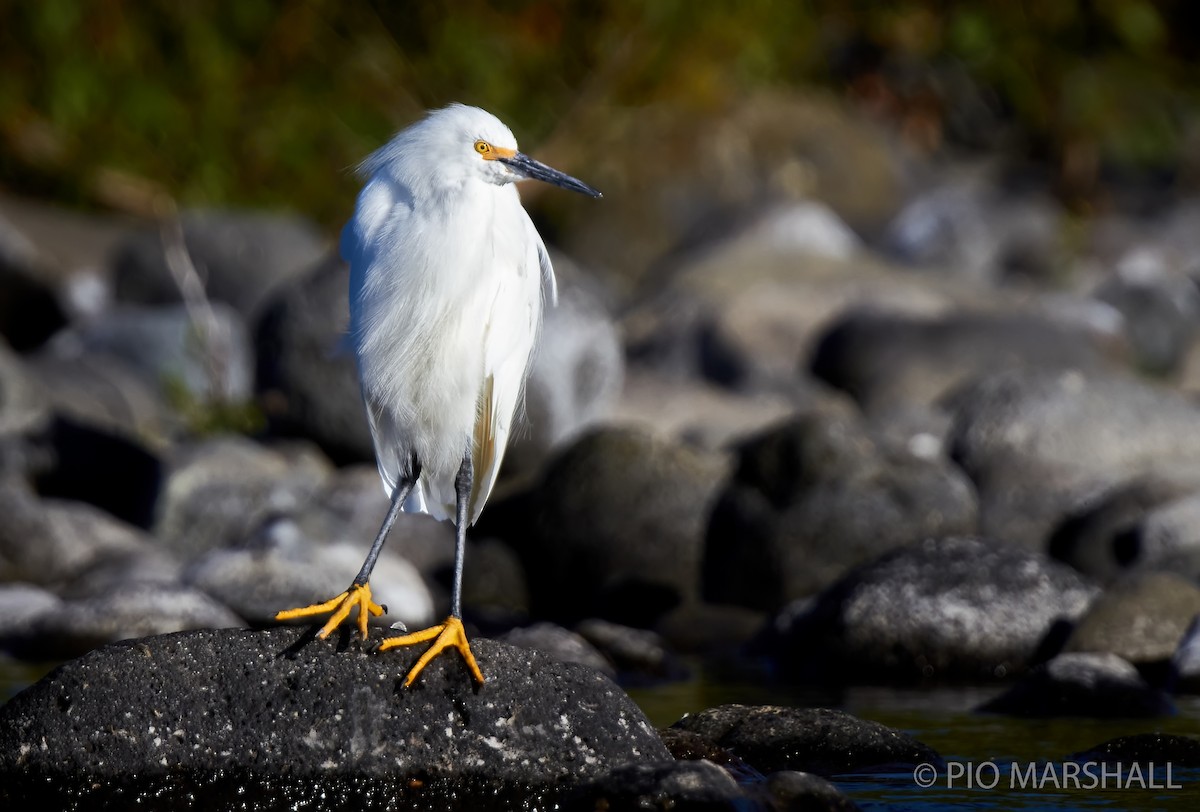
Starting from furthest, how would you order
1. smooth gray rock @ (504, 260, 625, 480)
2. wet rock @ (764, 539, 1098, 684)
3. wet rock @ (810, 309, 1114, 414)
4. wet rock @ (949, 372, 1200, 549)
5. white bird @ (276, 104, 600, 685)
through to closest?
wet rock @ (810, 309, 1114, 414) < smooth gray rock @ (504, 260, 625, 480) < wet rock @ (949, 372, 1200, 549) < wet rock @ (764, 539, 1098, 684) < white bird @ (276, 104, 600, 685)

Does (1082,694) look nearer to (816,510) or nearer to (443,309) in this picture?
(816,510)

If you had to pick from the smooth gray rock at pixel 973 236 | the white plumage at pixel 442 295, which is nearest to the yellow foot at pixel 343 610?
the white plumage at pixel 442 295

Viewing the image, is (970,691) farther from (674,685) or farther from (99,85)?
(99,85)

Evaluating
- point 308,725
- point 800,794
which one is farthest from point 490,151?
point 800,794

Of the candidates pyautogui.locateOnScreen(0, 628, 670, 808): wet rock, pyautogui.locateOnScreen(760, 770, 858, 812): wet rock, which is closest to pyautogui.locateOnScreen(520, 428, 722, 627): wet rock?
pyautogui.locateOnScreen(0, 628, 670, 808): wet rock

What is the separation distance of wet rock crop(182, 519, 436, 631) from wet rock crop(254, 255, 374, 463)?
2.44 m

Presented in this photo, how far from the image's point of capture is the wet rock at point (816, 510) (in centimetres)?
914

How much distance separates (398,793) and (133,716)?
2.55 ft

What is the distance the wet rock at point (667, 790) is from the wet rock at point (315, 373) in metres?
6.78

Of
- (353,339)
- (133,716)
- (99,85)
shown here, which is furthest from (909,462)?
(99,85)

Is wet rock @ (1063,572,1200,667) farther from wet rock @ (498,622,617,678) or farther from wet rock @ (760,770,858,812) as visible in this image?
wet rock @ (760,770,858,812)

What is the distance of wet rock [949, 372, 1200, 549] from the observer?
10008mm

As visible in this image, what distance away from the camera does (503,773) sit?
16.4 ft

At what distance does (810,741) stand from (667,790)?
4.22 ft
